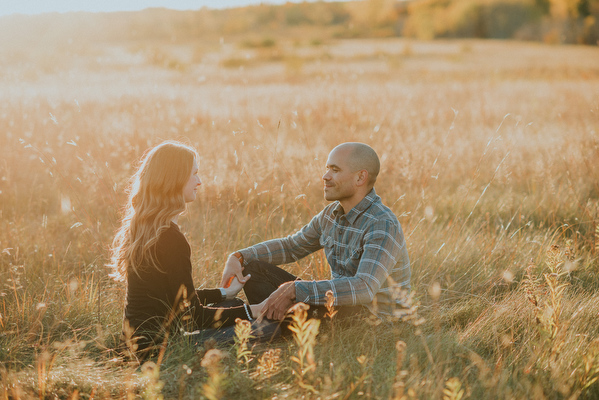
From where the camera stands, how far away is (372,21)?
6531 cm

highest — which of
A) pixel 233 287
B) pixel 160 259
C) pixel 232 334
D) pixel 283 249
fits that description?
pixel 160 259

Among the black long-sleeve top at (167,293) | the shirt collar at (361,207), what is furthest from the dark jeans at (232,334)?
the shirt collar at (361,207)

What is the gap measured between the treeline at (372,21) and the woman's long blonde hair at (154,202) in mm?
35349

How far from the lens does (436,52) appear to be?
122 feet

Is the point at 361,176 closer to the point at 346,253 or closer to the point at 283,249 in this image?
the point at 346,253

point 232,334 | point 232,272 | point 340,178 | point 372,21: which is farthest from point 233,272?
Answer: point 372,21

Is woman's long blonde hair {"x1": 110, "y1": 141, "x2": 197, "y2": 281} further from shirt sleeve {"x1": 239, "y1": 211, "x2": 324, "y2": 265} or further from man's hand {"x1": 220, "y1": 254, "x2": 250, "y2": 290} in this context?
shirt sleeve {"x1": 239, "y1": 211, "x2": 324, "y2": 265}

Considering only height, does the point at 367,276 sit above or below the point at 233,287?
above

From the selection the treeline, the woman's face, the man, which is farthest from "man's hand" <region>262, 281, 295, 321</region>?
the treeline

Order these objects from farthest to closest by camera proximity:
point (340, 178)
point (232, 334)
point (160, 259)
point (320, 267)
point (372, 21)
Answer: point (372, 21) < point (320, 267) < point (340, 178) < point (232, 334) < point (160, 259)

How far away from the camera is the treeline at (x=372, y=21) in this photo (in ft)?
149

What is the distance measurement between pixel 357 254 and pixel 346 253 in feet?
0.38

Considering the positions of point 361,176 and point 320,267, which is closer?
point 361,176

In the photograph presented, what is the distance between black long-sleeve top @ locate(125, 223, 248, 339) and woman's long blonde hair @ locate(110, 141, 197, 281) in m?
0.05
